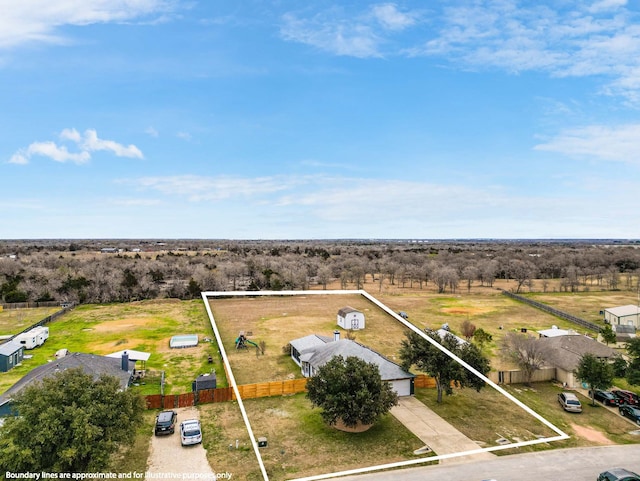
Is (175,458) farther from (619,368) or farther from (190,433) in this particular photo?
(619,368)

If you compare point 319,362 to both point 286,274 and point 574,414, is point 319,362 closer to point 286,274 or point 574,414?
point 574,414

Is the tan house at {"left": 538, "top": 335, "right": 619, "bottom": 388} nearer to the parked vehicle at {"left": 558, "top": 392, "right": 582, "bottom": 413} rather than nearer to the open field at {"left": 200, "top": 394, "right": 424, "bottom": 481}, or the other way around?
the parked vehicle at {"left": 558, "top": 392, "right": 582, "bottom": 413}

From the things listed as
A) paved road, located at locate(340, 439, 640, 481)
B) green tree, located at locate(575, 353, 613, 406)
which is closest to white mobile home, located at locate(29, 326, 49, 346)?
paved road, located at locate(340, 439, 640, 481)

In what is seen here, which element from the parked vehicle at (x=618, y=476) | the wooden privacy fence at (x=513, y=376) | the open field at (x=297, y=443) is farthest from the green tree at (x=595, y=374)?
the open field at (x=297, y=443)

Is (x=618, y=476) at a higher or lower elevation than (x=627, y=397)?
higher

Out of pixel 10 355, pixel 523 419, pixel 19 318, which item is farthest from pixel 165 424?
pixel 19 318
